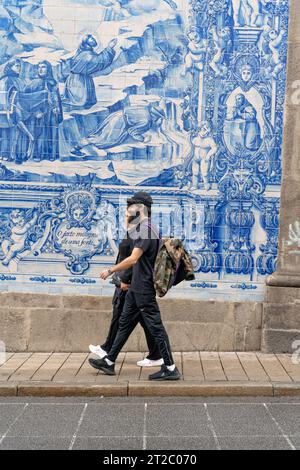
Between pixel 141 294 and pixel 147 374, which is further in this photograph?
pixel 147 374

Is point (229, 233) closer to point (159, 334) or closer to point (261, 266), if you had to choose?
point (261, 266)

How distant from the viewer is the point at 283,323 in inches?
349

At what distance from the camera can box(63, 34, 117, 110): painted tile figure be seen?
29.8ft

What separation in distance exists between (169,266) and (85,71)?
9.69ft

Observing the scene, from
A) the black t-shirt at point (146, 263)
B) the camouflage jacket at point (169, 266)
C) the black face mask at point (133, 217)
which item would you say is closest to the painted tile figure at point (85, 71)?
the black face mask at point (133, 217)

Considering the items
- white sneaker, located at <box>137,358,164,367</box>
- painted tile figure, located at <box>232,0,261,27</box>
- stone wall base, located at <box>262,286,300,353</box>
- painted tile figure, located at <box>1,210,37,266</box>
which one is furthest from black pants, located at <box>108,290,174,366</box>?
painted tile figure, located at <box>232,0,261,27</box>

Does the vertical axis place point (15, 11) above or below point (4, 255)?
above

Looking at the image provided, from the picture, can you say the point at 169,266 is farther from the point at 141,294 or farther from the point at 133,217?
the point at 133,217

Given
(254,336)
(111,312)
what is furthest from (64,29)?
(254,336)

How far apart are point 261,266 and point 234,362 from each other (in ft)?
4.43

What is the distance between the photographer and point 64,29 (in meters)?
9.09

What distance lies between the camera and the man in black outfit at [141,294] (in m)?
7.56

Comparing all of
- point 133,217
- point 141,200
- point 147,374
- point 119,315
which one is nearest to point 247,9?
point 141,200
